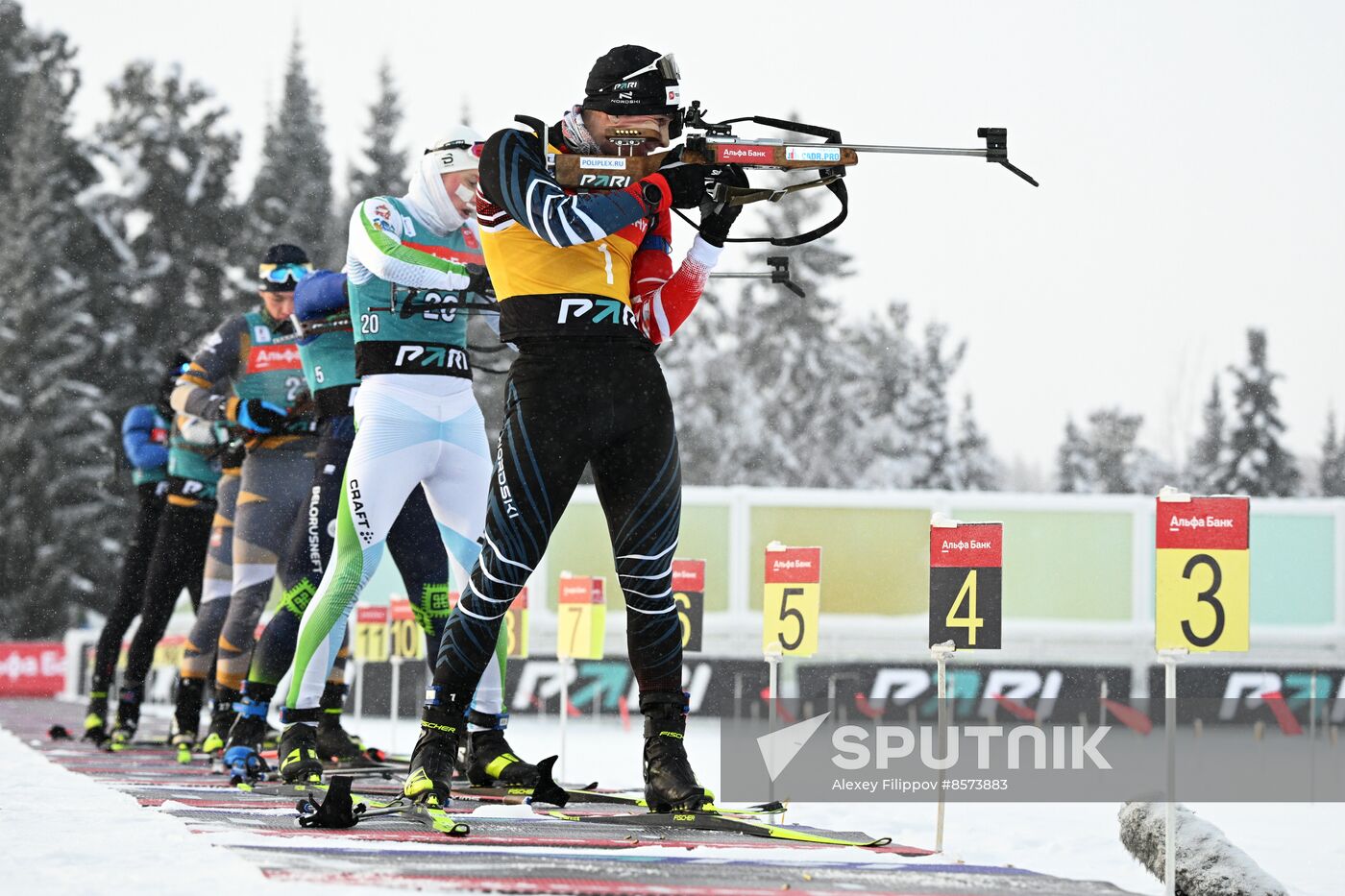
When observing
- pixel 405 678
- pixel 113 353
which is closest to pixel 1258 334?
pixel 113 353

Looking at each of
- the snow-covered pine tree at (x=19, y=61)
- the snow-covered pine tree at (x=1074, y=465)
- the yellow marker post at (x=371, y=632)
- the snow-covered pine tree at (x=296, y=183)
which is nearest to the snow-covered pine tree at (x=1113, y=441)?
the snow-covered pine tree at (x=1074, y=465)

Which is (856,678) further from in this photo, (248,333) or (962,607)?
(962,607)

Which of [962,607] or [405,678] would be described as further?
[405,678]

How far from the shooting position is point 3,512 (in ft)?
125

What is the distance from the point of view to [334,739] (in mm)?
7102

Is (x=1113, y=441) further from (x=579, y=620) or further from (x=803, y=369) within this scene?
(x=579, y=620)

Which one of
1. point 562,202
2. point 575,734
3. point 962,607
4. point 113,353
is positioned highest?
point 113,353

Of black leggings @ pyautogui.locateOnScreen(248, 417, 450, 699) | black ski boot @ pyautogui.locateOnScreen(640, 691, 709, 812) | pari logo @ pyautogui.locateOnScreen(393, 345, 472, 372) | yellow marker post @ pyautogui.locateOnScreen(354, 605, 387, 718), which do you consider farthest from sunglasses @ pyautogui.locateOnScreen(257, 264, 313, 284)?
yellow marker post @ pyautogui.locateOnScreen(354, 605, 387, 718)

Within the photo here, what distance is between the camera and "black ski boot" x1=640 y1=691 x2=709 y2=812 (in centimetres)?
450

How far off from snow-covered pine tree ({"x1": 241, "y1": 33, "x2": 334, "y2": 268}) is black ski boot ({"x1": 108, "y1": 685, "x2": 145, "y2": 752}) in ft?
120

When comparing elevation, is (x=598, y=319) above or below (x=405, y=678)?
above

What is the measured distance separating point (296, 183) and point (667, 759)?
45146 millimetres

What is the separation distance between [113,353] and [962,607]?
3819 centimetres

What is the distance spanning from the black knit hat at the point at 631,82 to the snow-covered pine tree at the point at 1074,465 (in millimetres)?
69093
